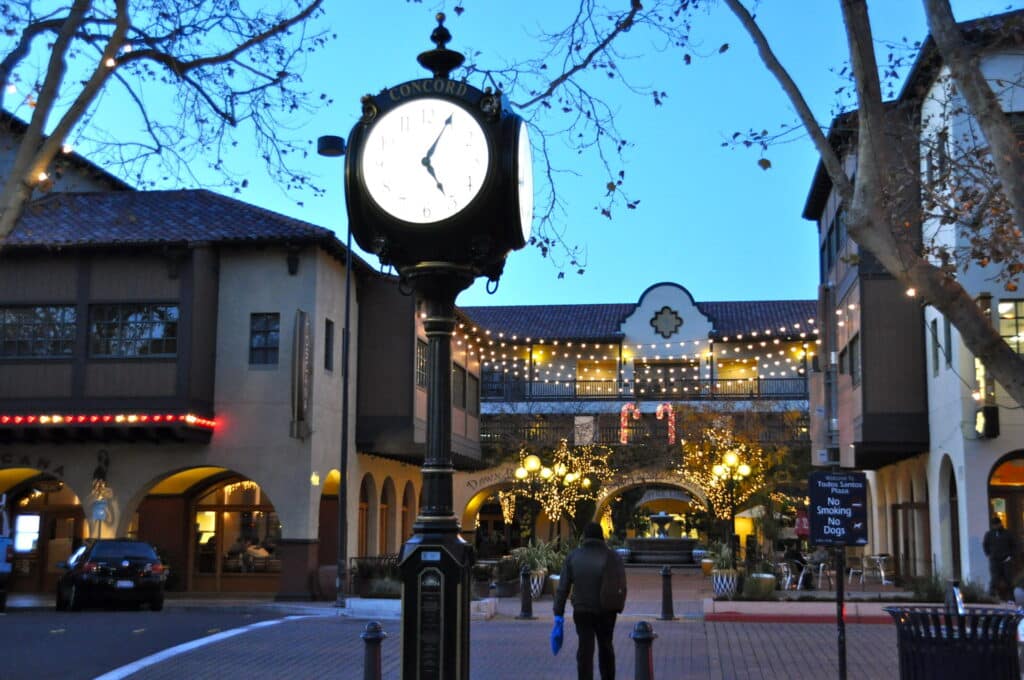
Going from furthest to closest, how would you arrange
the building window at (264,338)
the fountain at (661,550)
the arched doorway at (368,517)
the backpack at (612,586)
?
1. the fountain at (661,550)
2. the arched doorway at (368,517)
3. the building window at (264,338)
4. the backpack at (612,586)

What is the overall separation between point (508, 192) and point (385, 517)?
1184 inches

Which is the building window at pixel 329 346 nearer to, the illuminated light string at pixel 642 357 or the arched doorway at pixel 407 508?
the arched doorway at pixel 407 508

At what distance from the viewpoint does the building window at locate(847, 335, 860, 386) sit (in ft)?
93.0

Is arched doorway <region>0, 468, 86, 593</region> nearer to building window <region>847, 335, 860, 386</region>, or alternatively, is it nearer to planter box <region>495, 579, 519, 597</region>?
planter box <region>495, 579, 519, 597</region>

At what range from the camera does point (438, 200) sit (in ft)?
18.9

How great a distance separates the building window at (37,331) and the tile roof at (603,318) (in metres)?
27.0

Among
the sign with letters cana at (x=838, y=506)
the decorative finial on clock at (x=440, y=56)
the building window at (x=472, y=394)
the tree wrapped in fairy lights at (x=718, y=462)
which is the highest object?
the building window at (x=472, y=394)

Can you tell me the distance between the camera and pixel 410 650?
→ 5.33 metres

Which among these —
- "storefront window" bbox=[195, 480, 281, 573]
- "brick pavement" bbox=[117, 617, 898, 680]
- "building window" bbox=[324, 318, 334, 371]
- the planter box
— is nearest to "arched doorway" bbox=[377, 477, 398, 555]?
"storefront window" bbox=[195, 480, 281, 573]

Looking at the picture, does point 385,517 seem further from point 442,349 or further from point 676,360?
point 442,349

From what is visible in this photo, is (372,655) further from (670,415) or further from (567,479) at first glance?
(670,415)

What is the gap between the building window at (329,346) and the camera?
93.2 feet

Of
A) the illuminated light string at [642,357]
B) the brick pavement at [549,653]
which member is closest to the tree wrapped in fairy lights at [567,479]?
the illuminated light string at [642,357]

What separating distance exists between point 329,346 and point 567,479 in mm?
13573
